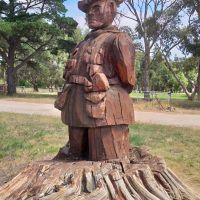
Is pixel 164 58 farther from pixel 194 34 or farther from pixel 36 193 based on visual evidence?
pixel 36 193

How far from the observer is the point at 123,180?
455 centimetres

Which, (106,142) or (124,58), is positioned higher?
(124,58)

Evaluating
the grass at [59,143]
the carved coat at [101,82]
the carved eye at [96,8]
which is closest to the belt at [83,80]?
the carved coat at [101,82]

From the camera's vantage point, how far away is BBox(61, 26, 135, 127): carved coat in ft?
15.4

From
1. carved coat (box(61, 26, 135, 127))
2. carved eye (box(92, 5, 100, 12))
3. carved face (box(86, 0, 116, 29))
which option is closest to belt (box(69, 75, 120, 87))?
carved coat (box(61, 26, 135, 127))

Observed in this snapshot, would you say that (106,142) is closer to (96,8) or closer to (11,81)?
(96,8)

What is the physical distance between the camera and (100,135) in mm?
4770

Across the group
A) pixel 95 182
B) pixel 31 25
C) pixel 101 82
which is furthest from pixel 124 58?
pixel 31 25

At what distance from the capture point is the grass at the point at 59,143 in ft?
26.0

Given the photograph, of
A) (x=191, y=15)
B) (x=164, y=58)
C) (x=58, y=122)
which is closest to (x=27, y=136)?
(x=58, y=122)

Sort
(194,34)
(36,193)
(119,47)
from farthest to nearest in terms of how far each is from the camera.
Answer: (194,34)
(119,47)
(36,193)

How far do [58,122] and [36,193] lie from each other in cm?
917

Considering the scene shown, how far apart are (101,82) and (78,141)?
2.60 ft

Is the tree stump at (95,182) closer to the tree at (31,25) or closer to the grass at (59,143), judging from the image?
the grass at (59,143)
